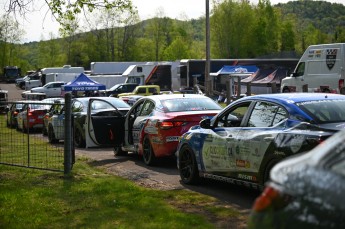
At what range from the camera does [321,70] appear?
24297 mm

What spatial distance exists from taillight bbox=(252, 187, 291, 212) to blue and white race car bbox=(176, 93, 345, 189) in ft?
13.5

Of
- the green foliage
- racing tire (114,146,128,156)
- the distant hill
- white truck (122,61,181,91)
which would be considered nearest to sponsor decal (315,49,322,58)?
racing tire (114,146,128,156)

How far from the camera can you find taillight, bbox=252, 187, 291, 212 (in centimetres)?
280

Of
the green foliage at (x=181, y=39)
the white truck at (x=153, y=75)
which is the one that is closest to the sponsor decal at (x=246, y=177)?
the white truck at (x=153, y=75)

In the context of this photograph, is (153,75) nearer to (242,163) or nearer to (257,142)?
(242,163)

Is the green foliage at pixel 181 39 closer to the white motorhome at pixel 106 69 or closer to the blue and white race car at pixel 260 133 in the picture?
the white motorhome at pixel 106 69

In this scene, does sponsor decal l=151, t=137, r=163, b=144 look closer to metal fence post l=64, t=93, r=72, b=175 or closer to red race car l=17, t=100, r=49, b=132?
metal fence post l=64, t=93, r=72, b=175

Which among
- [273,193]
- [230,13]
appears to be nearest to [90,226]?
[273,193]

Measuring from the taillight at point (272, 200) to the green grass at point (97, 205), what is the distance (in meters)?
4.01

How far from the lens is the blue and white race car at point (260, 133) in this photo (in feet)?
23.9

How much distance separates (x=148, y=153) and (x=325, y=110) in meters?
5.48

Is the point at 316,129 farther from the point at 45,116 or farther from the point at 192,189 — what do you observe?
the point at 45,116

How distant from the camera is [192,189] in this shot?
9617 mm

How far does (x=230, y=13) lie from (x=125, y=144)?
8442 cm
